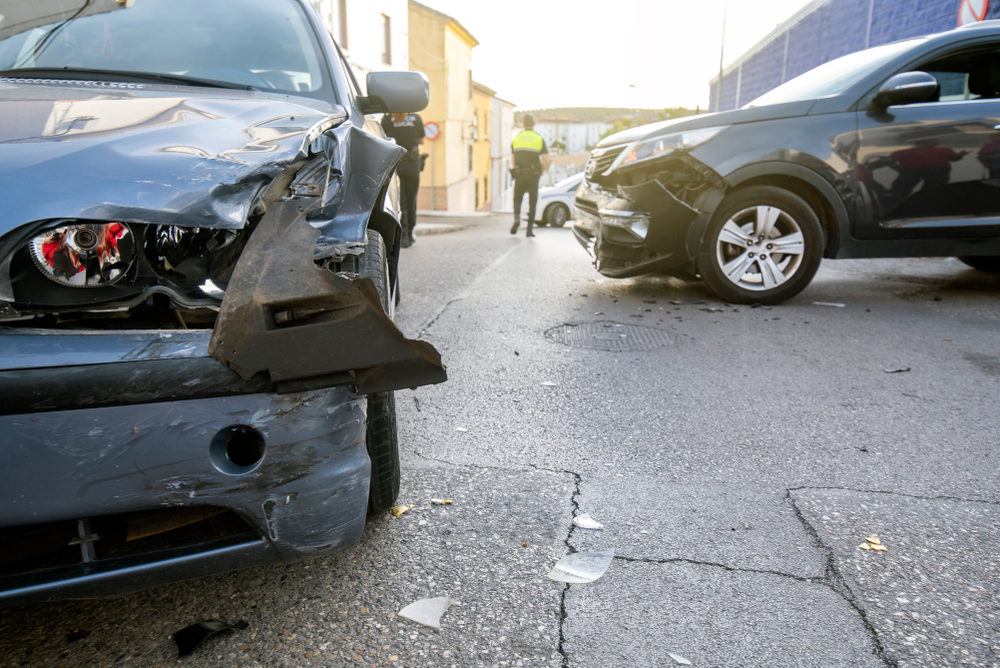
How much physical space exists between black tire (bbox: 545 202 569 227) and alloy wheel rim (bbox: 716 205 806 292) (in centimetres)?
1248

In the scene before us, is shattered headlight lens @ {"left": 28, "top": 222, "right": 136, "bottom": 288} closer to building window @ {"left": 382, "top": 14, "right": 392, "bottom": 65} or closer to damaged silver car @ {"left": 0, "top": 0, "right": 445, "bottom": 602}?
damaged silver car @ {"left": 0, "top": 0, "right": 445, "bottom": 602}

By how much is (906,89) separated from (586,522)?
4.38 meters

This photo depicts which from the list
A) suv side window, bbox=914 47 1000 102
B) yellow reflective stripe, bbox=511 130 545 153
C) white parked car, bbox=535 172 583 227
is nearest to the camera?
suv side window, bbox=914 47 1000 102

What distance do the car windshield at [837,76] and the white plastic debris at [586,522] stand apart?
428 cm

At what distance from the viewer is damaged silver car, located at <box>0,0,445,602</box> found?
141 centimetres

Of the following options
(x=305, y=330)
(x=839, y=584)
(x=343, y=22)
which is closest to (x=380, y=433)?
(x=305, y=330)

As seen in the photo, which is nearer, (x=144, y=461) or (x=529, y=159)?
(x=144, y=461)

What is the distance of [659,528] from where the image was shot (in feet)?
7.52

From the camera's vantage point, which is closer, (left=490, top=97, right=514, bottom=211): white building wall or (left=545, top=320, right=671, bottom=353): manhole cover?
(left=545, top=320, right=671, bottom=353): manhole cover

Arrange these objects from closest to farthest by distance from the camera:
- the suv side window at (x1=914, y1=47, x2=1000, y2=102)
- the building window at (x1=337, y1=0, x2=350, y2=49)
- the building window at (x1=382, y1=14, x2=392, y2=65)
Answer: the suv side window at (x1=914, y1=47, x2=1000, y2=102)
the building window at (x1=337, y1=0, x2=350, y2=49)
the building window at (x1=382, y1=14, x2=392, y2=65)

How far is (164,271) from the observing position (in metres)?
1.63

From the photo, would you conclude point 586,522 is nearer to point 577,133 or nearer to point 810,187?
point 810,187

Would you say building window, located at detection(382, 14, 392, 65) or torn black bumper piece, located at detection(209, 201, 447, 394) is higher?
building window, located at detection(382, 14, 392, 65)

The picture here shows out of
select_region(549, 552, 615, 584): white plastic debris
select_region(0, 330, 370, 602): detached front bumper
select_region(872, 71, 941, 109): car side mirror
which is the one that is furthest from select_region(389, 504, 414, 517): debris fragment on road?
select_region(872, 71, 941, 109): car side mirror
